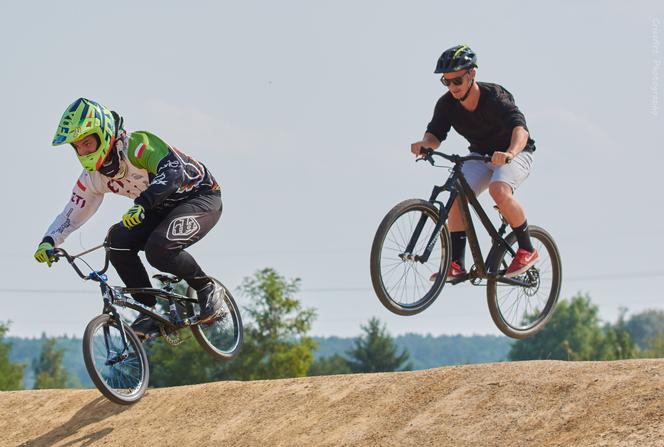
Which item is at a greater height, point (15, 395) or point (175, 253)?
point (175, 253)

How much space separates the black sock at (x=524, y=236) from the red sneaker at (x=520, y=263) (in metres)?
0.04

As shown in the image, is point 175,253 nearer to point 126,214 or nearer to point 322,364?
point 126,214

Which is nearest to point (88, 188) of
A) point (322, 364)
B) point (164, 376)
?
point (164, 376)

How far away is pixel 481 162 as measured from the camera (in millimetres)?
12070

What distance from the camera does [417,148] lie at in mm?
11812

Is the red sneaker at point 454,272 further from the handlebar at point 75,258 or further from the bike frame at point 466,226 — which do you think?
the handlebar at point 75,258

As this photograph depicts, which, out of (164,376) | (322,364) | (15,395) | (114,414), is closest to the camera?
(114,414)

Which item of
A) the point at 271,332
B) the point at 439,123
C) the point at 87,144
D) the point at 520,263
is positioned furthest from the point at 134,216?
the point at 271,332

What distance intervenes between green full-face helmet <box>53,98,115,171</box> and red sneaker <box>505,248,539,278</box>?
437 cm

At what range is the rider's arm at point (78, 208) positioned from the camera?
1227 centimetres

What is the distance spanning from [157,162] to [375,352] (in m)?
81.8

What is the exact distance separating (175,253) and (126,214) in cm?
89

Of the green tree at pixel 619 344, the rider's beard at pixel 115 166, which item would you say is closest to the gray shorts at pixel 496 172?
the rider's beard at pixel 115 166

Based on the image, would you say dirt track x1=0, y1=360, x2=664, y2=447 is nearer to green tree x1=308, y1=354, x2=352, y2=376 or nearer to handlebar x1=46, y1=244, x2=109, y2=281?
Result: handlebar x1=46, y1=244, x2=109, y2=281
